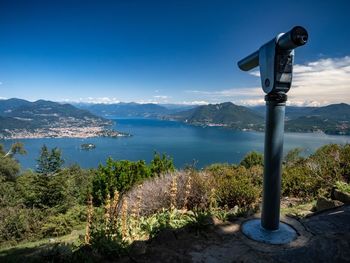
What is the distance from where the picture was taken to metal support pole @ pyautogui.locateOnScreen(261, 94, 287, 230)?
291cm

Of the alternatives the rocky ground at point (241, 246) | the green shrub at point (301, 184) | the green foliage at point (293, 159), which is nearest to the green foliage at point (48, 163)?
the green foliage at point (293, 159)

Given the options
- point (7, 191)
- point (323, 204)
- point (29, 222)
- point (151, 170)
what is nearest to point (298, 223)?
point (323, 204)

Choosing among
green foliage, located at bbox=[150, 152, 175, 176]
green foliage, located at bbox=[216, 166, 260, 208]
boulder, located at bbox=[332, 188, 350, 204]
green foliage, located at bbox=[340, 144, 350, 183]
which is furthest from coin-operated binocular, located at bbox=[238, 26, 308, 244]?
green foliage, located at bbox=[150, 152, 175, 176]

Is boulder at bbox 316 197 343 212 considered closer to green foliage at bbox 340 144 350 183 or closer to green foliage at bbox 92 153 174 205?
green foliage at bbox 340 144 350 183

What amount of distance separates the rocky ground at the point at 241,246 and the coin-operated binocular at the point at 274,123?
17 cm

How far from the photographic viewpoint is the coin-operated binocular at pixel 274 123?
278 cm

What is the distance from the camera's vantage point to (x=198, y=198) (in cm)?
662

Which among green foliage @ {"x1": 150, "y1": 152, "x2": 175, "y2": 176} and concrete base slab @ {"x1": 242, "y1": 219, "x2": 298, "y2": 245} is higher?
concrete base slab @ {"x1": 242, "y1": 219, "x2": 298, "y2": 245}

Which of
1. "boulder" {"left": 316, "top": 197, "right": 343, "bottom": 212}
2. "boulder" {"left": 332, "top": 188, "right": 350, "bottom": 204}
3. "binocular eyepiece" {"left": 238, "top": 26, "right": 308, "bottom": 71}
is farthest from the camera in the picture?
"boulder" {"left": 332, "top": 188, "right": 350, "bottom": 204}

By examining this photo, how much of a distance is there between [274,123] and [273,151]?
300mm

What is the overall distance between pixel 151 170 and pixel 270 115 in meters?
16.6

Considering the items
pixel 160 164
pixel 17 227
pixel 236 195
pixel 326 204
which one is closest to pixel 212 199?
pixel 236 195

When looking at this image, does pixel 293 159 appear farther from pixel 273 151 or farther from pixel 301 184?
pixel 273 151

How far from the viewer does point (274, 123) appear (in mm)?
2926
